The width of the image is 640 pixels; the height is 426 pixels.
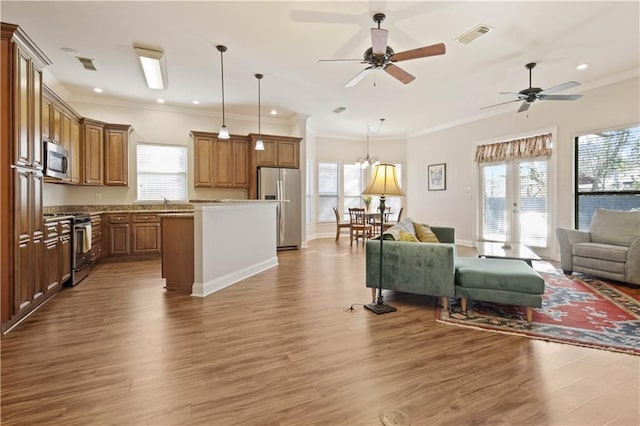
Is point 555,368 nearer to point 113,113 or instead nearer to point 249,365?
point 249,365

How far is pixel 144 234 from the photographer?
5820 mm

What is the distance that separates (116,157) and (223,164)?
6.44 feet

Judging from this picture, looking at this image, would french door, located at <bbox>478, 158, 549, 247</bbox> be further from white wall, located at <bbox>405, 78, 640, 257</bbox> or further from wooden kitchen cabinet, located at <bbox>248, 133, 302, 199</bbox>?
wooden kitchen cabinet, located at <bbox>248, 133, 302, 199</bbox>

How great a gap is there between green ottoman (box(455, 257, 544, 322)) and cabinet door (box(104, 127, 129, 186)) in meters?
6.03

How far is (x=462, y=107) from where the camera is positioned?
6.43m

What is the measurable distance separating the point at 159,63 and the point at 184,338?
3.71m

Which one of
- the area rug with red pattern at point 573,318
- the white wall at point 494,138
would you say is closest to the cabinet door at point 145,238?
the area rug with red pattern at point 573,318

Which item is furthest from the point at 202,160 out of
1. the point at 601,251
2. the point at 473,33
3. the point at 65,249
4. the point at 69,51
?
the point at 601,251

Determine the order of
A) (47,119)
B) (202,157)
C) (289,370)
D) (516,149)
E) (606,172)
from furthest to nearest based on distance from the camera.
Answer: (202,157) → (516,149) → (606,172) → (47,119) → (289,370)

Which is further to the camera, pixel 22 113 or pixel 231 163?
pixel 231 163

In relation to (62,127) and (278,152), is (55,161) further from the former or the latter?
(278,152)

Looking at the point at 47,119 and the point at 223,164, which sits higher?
the point at 47,119

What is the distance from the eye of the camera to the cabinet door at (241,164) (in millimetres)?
6801

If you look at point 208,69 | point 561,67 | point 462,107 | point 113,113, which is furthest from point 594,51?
point 113,113
